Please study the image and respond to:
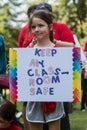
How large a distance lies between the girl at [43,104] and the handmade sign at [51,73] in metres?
0.17

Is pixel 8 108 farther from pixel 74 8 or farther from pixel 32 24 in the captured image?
pixel 74 8

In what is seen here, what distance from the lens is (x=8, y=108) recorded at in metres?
4.16

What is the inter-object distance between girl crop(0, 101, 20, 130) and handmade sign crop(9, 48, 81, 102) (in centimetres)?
28

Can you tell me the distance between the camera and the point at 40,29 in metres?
4.04

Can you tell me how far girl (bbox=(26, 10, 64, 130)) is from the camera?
159 inches

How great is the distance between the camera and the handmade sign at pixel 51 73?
389 cm

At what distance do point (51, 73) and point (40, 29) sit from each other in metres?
0.40

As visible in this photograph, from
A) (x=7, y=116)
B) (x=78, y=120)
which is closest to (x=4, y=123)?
(x=7, y=116)

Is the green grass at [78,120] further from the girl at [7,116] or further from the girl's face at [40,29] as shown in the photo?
the girl's face at [40,29]

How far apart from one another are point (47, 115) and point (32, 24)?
78 cm

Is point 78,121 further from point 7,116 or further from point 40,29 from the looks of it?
point 40,29

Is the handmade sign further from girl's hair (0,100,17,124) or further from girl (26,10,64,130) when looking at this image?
girl's hair (0,100,17,124)

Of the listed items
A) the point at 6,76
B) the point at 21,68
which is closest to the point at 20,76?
the point at 21,68

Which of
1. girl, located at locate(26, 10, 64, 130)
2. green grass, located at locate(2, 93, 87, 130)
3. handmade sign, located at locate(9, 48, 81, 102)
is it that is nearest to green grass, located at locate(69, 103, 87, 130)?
green grass, located at locate(2, 93, 87, 130)
